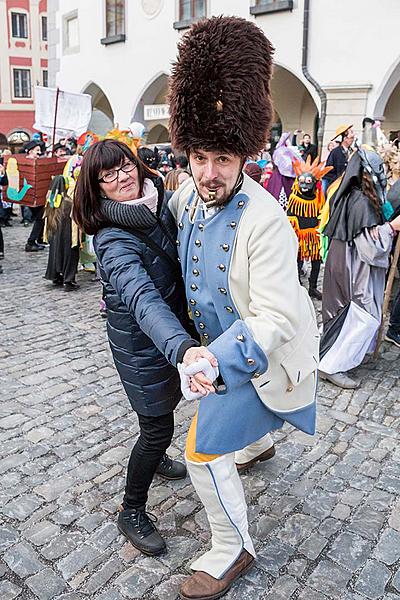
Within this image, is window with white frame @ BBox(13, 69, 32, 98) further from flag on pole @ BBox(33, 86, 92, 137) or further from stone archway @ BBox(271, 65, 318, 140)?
flag on pole @ BBox(33, 86, 92, 137)

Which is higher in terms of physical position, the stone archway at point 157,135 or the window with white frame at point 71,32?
the window with white frame at point 71,32

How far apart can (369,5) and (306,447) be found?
37.4 feet

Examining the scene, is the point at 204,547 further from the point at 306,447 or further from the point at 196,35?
the point at 196,35

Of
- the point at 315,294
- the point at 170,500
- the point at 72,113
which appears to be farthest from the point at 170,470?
the point at 72,113

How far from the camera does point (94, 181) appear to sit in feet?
7.41

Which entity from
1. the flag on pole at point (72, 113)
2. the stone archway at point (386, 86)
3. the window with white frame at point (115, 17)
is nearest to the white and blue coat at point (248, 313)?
the flag on pole at point (72, 113)

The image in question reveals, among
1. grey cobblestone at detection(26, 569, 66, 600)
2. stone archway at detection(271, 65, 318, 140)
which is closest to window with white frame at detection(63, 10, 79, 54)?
stone archway at detection(271, 65, 318, 140)

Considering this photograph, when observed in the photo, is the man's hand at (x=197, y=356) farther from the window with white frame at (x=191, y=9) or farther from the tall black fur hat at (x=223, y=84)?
the window with white frame at (x=191, y=9)

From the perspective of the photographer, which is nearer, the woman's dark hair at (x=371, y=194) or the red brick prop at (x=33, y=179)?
the woman's dark hair at (x=371, y=194)

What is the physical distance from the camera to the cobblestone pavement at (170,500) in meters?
2.41

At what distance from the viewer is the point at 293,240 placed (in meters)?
2.04

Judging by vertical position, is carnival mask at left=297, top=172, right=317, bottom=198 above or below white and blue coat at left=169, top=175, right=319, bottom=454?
above

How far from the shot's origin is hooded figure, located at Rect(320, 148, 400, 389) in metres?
4.11

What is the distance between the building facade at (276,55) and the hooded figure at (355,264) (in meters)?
4.88
